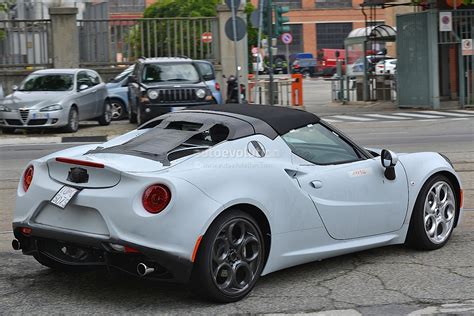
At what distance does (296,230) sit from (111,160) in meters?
1.40

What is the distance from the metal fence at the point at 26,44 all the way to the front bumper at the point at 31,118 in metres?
7.85

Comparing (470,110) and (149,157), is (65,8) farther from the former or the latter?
(149,157)

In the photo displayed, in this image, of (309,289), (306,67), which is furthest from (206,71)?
(306,67)

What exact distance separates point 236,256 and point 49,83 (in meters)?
17.0

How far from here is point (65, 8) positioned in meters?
28.1

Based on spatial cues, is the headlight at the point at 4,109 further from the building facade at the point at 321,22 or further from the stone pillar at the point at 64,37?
the building facade at the point at 321,22

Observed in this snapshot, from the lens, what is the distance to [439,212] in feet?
23.8

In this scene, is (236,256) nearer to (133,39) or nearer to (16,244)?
(16,244)

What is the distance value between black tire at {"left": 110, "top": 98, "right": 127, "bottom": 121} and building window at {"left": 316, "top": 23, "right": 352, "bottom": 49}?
57485 mm

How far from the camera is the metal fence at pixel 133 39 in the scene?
29.0 meters

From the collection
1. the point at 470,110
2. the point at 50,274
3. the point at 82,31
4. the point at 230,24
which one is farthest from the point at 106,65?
the point at 50,274

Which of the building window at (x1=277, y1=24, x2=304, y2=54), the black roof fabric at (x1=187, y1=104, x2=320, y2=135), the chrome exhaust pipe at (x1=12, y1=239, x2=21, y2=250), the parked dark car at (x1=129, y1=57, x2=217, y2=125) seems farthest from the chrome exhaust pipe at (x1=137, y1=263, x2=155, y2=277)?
the building window at (x1=277, y1=24, x2=304, y2=54)

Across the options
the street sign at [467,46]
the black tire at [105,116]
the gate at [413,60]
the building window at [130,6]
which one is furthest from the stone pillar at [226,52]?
the building window at [130,6]

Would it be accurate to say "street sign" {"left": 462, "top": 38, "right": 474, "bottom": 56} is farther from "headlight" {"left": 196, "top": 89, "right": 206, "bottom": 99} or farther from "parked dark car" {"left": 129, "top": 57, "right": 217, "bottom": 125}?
"headlight" {"left": 196, "top": 89, "right": 206, "bottom": 99}
